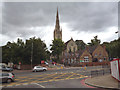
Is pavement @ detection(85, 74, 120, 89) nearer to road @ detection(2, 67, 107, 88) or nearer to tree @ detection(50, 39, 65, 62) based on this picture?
road @ detection(2, 67, 107, 88)

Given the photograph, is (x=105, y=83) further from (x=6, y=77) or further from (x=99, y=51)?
(x=99, y=51)

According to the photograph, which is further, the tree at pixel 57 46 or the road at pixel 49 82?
the tree at pixel 57 46

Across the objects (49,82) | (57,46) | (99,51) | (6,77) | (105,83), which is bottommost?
(49,82)

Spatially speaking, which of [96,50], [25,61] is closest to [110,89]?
[25,61]

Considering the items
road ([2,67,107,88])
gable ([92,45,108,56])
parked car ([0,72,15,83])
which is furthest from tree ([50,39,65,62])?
parked car ([0,72,15,83])

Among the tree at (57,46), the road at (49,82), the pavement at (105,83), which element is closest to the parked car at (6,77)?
the road at (49,82)

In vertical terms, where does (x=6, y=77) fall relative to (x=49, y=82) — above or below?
above

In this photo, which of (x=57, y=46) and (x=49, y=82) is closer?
(x=49, y=82)

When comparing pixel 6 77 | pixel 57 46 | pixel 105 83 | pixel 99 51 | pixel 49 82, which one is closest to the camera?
pixel 105 83

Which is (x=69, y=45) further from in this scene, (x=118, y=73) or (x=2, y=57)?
(x=118, y=73)

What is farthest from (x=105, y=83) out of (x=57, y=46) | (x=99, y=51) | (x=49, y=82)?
(x=57, y=46)

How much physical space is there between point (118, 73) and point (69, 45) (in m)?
75.5

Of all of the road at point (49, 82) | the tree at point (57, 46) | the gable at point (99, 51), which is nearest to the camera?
the road at point (49, 82)

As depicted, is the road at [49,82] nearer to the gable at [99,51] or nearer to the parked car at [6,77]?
the parked car at [6,77]
